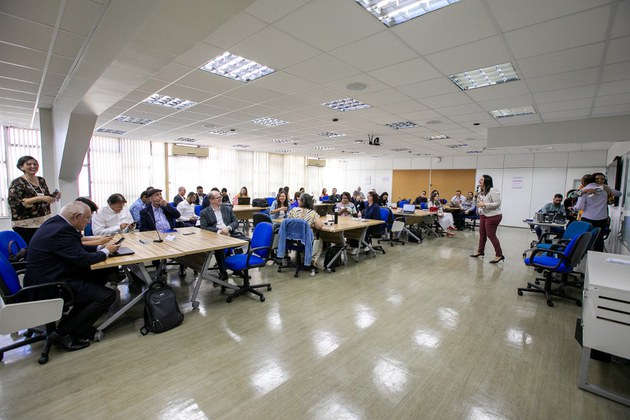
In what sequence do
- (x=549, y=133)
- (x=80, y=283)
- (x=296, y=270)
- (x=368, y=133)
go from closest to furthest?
(x=80, y=283)
(x=296, y=270)
(x=549, y=133)
(x=368, y=133)

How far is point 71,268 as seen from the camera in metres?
2.52

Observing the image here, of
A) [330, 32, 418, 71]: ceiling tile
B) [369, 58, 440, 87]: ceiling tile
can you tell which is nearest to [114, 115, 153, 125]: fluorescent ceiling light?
[330, 32, 418, 71]: ceiling tile

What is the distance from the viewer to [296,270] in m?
4.73

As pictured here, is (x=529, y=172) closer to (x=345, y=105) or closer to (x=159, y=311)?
(x=345, y=105)

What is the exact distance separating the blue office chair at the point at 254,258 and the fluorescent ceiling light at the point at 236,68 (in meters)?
2.15

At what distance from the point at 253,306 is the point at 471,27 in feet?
12.6

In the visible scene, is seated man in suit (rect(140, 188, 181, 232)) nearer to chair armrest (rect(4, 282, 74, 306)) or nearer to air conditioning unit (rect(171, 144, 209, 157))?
chair armrest (rect(4, 282, 74, 306))

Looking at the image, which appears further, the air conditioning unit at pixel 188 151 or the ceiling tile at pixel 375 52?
the air conditioning unit at pixel 188 151

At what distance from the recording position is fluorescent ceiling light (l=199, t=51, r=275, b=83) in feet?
11.5

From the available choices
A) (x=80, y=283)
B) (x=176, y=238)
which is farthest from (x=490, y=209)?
(x=80, y=283)

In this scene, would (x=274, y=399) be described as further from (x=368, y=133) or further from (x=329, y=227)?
(x=368, y=133)

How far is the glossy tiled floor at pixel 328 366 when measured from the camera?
1896 mm

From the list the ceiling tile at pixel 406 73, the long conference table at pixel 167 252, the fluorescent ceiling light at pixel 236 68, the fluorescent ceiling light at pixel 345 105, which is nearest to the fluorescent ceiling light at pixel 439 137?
the fluorescent ceiling light at pixel 345 105

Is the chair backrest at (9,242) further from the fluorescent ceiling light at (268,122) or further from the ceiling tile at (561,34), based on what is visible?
the ceiling tile at (561,34)
